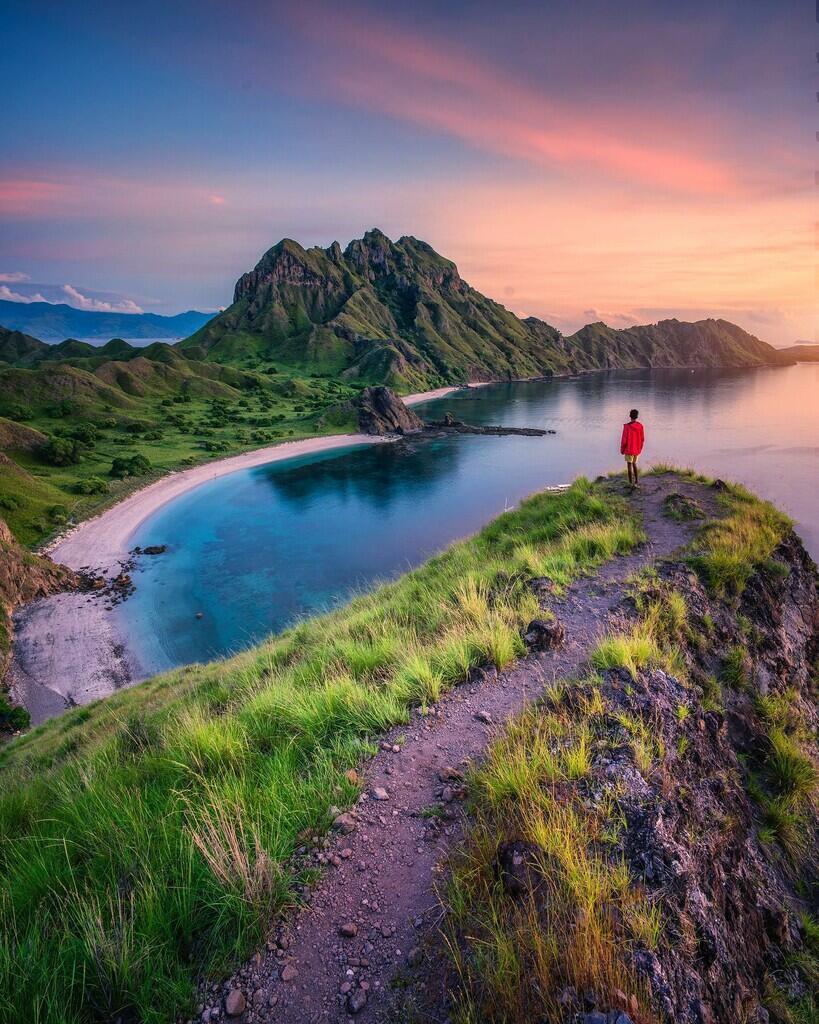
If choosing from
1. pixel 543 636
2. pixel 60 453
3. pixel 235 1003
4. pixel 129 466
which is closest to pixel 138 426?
pixel 129 466

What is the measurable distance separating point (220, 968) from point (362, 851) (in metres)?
1.24

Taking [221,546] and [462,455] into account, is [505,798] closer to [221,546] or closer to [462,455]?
[221,546]

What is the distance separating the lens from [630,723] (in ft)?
16.9

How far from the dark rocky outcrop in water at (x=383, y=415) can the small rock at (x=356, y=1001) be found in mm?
97449

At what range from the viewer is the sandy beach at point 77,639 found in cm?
2342

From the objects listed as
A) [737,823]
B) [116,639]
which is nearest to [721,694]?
[737,823]

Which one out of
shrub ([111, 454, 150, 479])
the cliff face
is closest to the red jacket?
the cliff face

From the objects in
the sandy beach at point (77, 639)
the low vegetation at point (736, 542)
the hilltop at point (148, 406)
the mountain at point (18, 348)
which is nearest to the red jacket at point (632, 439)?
the low vegetation at point (736, 542)

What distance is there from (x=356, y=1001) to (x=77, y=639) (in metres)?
32.5

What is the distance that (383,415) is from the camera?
100m

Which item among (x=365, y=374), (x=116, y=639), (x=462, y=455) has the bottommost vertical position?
(x=116, y=639)

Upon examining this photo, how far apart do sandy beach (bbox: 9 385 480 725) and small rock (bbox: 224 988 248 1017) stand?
960 inches

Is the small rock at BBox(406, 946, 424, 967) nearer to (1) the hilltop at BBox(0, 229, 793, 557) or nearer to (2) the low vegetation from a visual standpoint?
(2) the low vegetation

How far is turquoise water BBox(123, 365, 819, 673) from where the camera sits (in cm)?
3378
